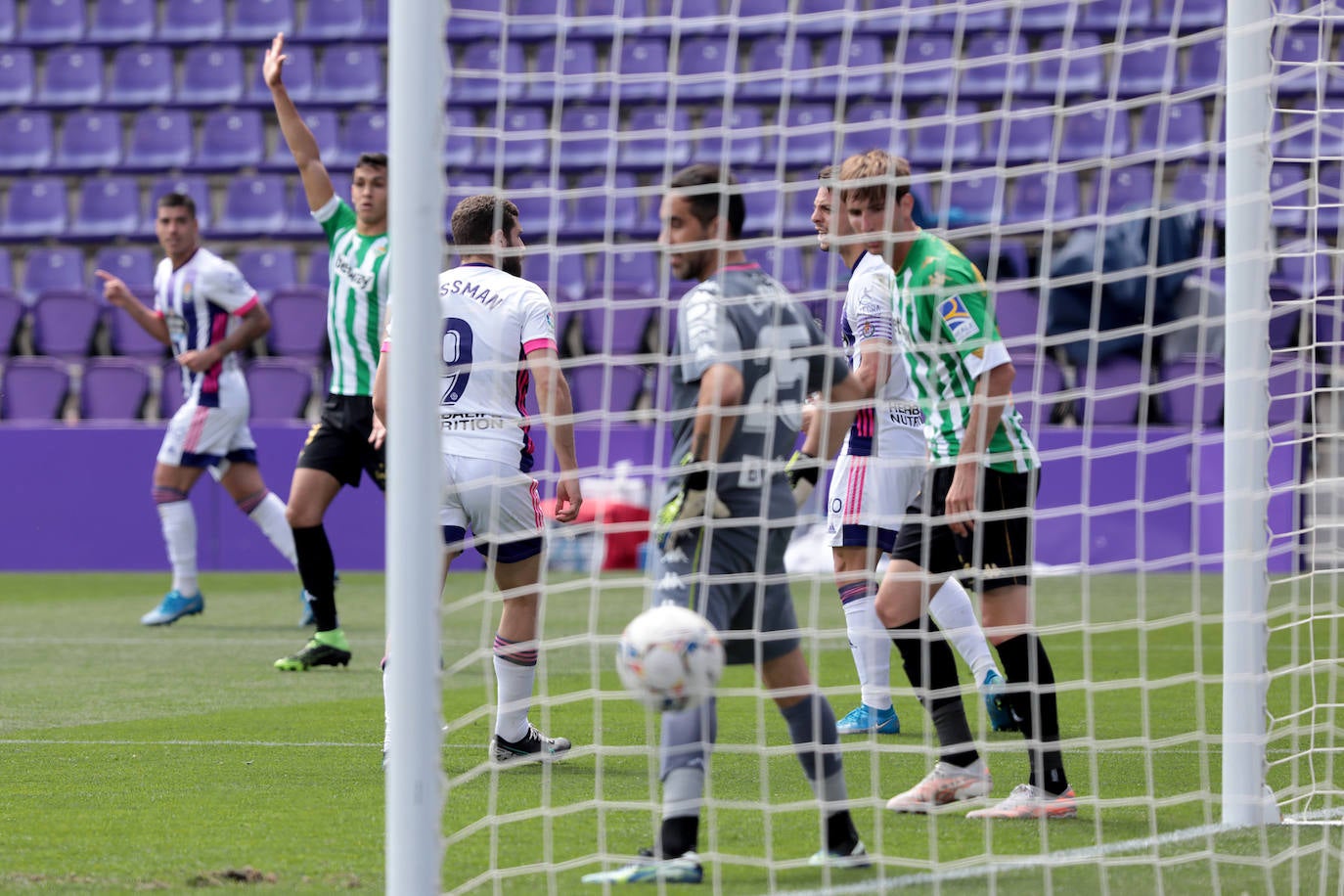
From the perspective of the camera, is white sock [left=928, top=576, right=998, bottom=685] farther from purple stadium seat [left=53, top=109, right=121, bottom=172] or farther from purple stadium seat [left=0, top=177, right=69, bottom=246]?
purple stadium seat [left=53, top=109, right=121, bottom=172]

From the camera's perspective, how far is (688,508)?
13.9 ft

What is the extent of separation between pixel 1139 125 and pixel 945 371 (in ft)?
41.3

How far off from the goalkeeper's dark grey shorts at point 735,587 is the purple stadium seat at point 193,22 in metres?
16.1

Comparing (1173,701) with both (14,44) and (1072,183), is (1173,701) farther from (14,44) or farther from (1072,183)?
(14,44)

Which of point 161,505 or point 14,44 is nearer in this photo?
point 161,505

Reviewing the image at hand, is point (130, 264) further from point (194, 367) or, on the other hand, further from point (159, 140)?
point (194, 367)

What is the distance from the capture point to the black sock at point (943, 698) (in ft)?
16.6

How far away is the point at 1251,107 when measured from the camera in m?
4.80

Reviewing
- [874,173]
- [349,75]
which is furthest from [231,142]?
[874,173]

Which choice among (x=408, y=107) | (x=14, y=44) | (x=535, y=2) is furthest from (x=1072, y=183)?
(x=408, y=107)

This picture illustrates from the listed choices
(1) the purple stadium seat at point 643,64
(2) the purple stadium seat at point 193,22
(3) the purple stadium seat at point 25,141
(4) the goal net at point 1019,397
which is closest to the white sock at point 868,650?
(4) the goal net at point 1019,397

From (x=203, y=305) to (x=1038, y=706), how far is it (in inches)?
276

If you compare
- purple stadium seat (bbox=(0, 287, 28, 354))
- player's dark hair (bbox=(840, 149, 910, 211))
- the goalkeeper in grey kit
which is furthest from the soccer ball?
purple stadium seat (bbox=(0, 287, 28, 354))

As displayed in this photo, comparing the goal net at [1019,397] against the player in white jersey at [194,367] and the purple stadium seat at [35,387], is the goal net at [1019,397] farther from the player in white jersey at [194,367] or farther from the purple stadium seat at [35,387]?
the purple stadium seat at [35,387]
